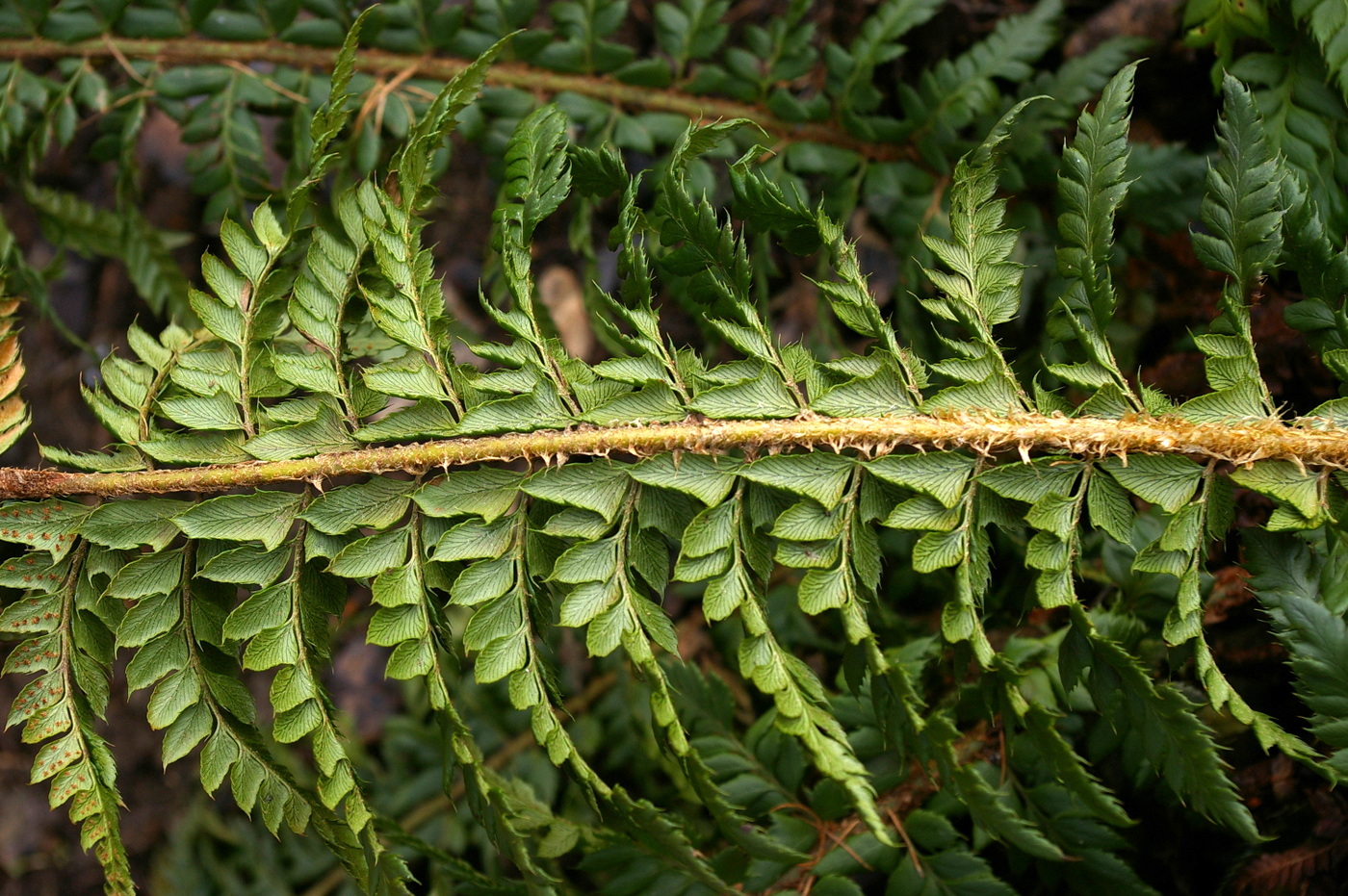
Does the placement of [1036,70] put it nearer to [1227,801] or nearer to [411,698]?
[1227,801]

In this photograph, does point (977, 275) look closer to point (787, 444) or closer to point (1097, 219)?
point (1097, 219)

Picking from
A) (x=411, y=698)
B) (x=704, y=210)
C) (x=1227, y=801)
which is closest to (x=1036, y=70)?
(x=704, y=210)

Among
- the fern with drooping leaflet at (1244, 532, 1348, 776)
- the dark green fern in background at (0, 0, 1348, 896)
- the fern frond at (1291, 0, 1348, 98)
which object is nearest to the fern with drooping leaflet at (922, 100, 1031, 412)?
the dark green fern in background at (0, 0, 1348, 896)

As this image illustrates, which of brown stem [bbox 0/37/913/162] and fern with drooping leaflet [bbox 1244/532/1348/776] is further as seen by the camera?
brown stem [bbox 0/37/913/162]

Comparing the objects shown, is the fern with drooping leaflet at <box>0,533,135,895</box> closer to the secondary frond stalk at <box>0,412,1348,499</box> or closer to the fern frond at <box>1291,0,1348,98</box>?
the secondary frond stalk at <box>0,412,1348,499</box>

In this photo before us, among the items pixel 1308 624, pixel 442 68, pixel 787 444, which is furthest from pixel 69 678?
pixel 1308 624

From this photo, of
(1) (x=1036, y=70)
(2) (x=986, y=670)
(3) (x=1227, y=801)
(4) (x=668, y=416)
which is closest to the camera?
(3) (x=1227, y=801)
